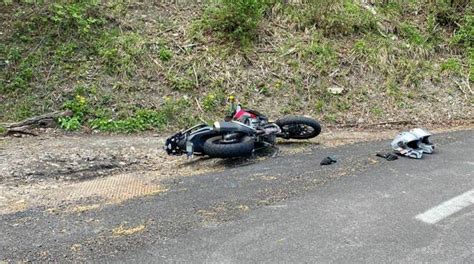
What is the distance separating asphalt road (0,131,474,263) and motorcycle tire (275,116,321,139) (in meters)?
1.36

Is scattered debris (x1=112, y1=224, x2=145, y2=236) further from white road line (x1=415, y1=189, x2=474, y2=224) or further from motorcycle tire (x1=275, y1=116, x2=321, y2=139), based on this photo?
motorcycle tire (x1=275, y1=116, x2=321, y2=139)

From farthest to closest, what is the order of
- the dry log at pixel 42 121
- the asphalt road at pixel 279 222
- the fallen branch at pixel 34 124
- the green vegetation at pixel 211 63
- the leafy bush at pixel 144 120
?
1. the green vegetation at pixel 211 63
2. the leafy bush at pixel 144 120
3. the dry log at pixel 42 121
4. the fallen branch at pixel 34 124
5. the asphalt road at pixel 279 222

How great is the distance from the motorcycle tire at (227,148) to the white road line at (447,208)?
219cm

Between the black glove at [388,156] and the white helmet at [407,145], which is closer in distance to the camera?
the black glove at [388,156]

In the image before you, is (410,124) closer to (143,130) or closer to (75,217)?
(143,130)

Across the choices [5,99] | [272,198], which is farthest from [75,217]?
[5,99]

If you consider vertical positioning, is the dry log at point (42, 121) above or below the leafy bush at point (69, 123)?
above

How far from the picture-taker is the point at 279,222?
3686 mm

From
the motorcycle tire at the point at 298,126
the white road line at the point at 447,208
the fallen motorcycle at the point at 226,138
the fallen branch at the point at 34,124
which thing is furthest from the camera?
the fallen branch at the point at 34,124

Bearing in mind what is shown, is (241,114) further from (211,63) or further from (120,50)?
(120,50)

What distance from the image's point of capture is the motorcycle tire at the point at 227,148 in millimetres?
5363

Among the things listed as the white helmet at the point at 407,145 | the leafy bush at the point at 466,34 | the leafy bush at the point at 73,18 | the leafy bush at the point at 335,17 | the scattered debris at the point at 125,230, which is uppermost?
the leafy bush at the point at 73,18

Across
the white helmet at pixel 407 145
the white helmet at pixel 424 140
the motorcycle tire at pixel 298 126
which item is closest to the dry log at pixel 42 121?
the motorcycle tire at pixel 298 126

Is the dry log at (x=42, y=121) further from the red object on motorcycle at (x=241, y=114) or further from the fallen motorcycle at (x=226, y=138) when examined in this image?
the red object on motorcycle at (x=241, y=114)
